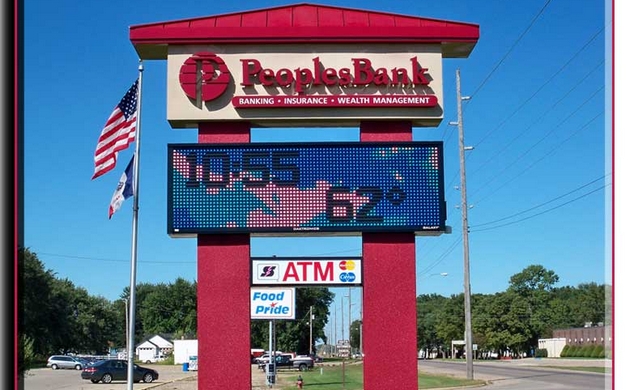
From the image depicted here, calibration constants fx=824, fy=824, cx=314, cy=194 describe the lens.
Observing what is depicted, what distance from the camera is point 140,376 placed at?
50.6m

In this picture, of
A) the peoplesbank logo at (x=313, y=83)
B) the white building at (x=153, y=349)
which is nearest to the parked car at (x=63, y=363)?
the white building at (x=153, y=349)

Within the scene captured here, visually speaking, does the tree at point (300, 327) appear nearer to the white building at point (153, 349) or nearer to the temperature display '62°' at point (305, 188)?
the white building at point (153, 349)

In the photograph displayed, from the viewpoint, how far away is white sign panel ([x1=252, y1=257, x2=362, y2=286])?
17.4 metres

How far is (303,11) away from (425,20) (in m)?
2.65

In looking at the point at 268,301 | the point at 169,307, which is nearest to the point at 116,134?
A: the point at 268,301

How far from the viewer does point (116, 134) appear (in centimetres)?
1842

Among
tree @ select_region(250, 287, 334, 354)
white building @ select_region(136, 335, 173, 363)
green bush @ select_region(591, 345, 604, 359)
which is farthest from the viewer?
white building @ select_region(136, 335, 173, 363)

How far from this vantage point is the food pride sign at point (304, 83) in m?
17.5

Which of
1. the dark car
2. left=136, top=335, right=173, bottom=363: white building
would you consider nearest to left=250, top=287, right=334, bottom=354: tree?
left=136, top=335, right=173, bottom=363: white building

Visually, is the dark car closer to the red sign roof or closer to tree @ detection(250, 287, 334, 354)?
tree @ detection(250, 287, 334, 354)

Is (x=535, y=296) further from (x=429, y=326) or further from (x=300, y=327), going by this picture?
(x=300, y=327)

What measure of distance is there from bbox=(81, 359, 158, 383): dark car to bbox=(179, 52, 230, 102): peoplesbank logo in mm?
35371

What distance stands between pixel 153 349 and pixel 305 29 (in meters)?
93.6

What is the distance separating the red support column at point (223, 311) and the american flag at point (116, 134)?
111 inches
